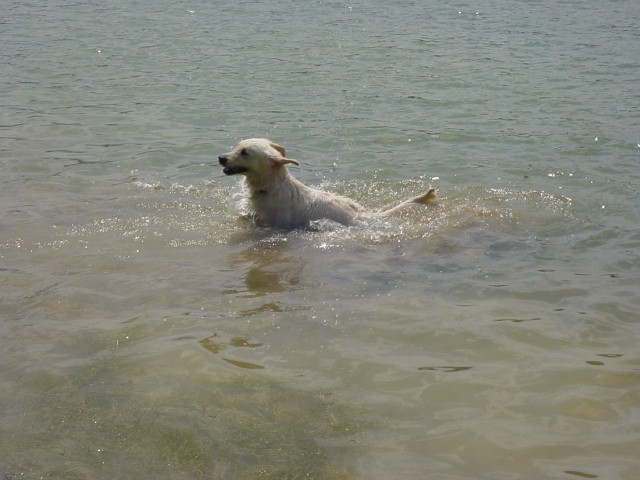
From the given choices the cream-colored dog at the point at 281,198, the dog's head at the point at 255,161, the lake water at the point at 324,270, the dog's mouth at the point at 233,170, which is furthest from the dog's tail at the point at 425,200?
the dog's mouth at the point at 233,170

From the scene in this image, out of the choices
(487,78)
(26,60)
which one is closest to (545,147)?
(487,78)

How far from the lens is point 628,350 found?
6438 mm

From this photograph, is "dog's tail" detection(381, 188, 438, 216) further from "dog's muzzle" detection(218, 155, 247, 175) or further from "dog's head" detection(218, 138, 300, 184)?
"dog's muzzle" detection(218, 155, 247, 175)

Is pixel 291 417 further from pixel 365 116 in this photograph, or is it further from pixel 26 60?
pixel 26 60

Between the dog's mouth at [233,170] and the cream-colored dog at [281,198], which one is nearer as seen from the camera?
the dog's mouth at [233,170]

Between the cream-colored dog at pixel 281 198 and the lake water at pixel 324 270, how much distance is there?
0.78 feet

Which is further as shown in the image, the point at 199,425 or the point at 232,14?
the point at 232,14

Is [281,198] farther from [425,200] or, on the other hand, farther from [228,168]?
[425,200]

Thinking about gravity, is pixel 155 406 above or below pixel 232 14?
below

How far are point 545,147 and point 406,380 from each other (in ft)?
24.6

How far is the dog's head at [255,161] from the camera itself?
9.50m

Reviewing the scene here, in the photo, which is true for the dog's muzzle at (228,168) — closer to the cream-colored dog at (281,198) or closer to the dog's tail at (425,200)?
the cream-colored dog at (281,198)

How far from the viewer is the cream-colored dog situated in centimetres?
963

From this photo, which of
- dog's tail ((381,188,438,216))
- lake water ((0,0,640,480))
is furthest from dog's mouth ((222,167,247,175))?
dog's tail ((381,188,438,216))
